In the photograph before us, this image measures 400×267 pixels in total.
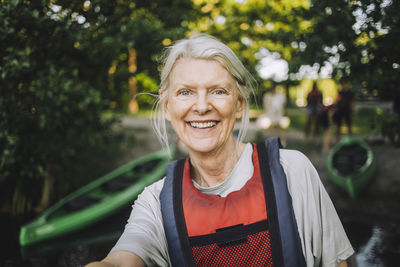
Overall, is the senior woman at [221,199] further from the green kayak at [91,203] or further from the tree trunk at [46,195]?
the tree trunk at [46,195]

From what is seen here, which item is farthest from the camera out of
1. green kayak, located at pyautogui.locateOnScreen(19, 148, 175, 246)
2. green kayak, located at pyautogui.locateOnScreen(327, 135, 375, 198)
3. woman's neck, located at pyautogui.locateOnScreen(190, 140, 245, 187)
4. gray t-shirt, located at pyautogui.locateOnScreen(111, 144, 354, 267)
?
green kayak, located at pyautogui.locateOnScreen(327, 135, 375, 198)

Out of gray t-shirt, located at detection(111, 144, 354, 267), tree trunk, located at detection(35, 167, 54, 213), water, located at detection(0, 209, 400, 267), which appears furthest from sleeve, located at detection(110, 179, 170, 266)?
tree trunk, located at detection(35, 167, 54, 213)

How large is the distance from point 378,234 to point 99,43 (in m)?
6.26

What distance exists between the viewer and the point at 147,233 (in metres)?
1.51

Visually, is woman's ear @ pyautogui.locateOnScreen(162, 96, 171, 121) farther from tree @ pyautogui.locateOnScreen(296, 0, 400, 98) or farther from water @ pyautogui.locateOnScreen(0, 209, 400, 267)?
water @ pyautogui.locateOnScreen(0, 209, 400, 267)

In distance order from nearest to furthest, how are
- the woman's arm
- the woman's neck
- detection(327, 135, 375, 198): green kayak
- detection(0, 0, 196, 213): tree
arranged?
the woman's arm
the woman's neck
detection(0, 0, 196, 213): tree
detection(327, 135, 375, 198): green kayak

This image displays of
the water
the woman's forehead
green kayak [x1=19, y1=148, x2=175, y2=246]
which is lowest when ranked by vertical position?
the water

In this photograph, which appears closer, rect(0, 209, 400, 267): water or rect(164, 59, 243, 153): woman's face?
rect(164, 59, 243, 153): woman's face

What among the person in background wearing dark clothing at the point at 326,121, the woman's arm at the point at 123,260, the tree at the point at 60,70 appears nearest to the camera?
the woman's arm at the point at 123,260

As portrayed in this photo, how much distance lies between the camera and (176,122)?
1.69 meters

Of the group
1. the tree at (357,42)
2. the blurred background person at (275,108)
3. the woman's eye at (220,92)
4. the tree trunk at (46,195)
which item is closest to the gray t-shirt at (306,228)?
the woman's eye at (220,92)

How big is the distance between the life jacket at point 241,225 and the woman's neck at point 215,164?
0.60ft

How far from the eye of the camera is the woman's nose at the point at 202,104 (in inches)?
62.1

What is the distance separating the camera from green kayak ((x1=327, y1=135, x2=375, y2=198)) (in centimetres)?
710
